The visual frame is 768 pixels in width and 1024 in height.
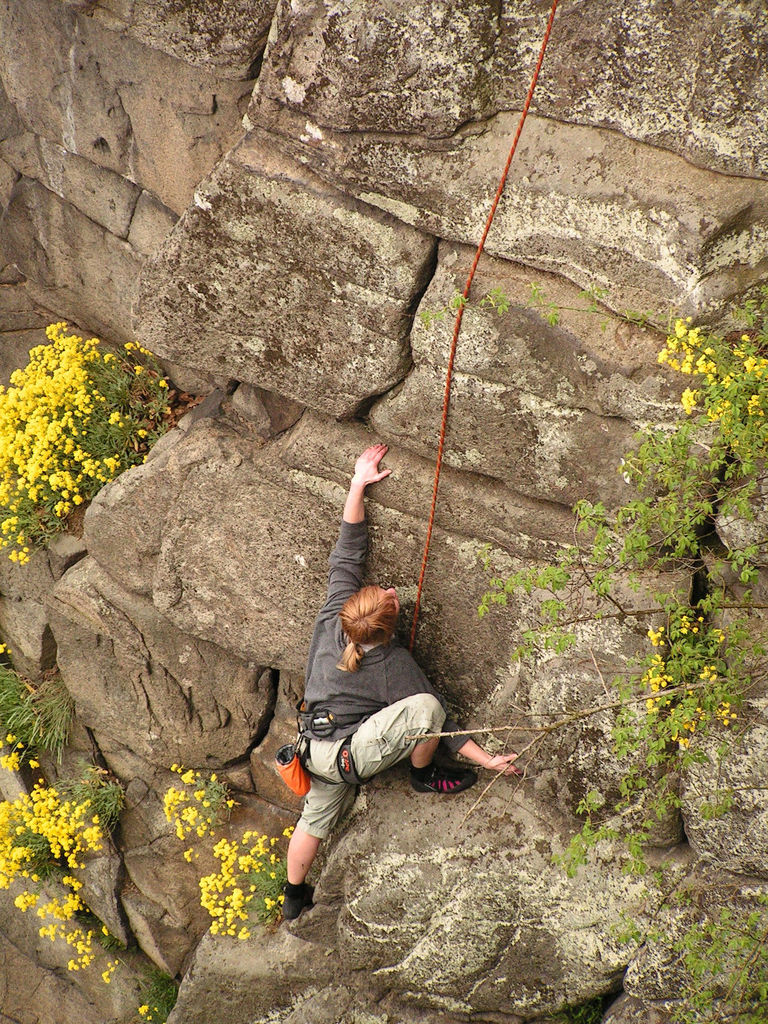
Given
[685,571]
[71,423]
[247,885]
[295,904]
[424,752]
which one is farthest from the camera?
[247,885]

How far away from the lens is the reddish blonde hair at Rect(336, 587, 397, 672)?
473 centimetres

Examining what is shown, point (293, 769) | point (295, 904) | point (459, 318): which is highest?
point (459, 318)

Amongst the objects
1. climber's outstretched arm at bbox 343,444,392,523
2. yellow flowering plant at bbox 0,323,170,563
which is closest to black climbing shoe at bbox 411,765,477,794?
climber's outstretched arm at bbox 343,444,392,523

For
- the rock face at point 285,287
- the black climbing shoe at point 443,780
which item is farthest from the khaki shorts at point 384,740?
the rock face at point 285,287

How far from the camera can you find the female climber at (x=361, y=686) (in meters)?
4.84

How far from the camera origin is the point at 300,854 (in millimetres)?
5516

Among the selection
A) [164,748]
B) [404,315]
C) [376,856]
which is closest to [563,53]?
[404,315]

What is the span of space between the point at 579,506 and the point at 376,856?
2659 mm

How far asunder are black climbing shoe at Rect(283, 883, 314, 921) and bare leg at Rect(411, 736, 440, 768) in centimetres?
127

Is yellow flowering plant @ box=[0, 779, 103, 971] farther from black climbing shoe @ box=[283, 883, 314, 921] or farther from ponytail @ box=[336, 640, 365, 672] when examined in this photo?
ponytail @ box=[336, 640, 365, 672]

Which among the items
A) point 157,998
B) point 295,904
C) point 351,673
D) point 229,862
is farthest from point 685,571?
point 157,998

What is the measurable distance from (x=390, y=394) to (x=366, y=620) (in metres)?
1.19

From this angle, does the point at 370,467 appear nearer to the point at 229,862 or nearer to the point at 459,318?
the point at 459,318

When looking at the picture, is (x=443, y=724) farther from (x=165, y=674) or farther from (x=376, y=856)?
(x=165, y=674)
